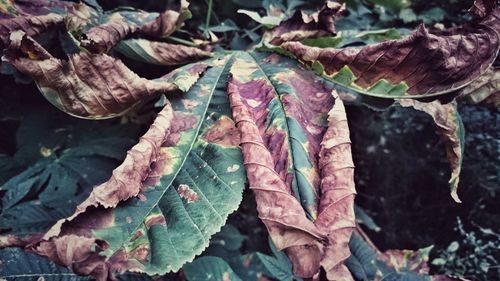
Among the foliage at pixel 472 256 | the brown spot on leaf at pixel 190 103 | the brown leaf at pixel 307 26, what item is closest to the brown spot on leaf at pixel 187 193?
the brown spot on leaf at pixel 190 103

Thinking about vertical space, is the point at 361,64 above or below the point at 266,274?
above

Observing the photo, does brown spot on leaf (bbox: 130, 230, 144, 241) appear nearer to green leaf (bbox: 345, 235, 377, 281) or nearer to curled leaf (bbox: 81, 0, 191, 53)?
curled leaf (bbox: 81, 0, 191, 53)

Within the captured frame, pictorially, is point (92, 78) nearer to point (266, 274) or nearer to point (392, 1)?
point (266, 274)

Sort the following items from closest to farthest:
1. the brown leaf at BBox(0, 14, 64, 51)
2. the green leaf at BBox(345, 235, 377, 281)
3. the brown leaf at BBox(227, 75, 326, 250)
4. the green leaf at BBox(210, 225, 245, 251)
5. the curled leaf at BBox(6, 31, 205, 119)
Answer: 1. the brown leaf at BBox(227, 75, 326, 250)
2. the curled leaf at BBox(6, 31, 205, 119)
3. the brown leaf at BBox(0, 14, 64, 51)
4. the green leaf at BBox(345, 235, 377, 281)
5. the green leaf at BBox(210, 225, 245, 251)

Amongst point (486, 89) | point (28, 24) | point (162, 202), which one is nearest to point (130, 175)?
point (162, 202)

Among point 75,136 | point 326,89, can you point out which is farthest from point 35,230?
point 326,89

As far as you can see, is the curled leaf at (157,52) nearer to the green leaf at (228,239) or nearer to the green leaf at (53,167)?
the green leaf at (53,167)

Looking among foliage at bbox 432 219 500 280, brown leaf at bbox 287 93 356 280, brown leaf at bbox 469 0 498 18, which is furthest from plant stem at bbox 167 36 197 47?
foliage at bbox 432 219 500 280
